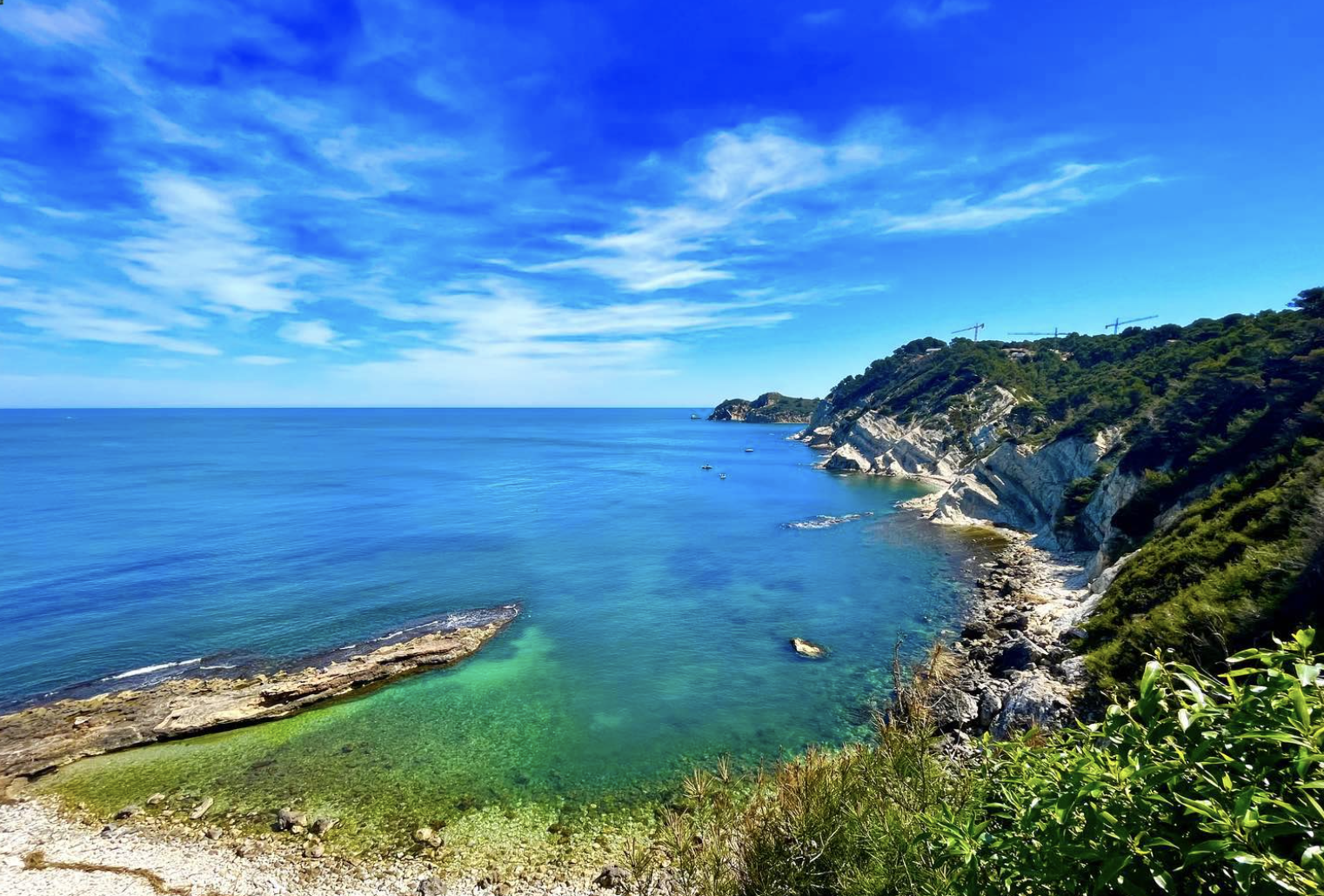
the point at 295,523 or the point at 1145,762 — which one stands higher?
the point at 1145,762

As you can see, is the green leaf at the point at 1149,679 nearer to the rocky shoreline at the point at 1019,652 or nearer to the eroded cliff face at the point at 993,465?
the rocky shoreline at the point at 1019,652

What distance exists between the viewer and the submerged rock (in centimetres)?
3005

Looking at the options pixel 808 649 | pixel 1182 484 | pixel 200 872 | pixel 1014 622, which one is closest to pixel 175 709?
pixel 200 872

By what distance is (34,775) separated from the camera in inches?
812

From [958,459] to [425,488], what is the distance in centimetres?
7630

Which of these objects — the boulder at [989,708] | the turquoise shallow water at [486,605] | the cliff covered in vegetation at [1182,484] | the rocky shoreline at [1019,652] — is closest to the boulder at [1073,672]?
the rocky shoreline at [1019,652]

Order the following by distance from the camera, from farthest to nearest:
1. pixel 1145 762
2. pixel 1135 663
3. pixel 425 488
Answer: pixel 425 488 < pixel 1135 663 < pixel 1145 762

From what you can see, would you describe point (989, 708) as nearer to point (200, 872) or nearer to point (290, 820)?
point (290, 820)

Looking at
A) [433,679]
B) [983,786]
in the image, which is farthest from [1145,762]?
[433,679]

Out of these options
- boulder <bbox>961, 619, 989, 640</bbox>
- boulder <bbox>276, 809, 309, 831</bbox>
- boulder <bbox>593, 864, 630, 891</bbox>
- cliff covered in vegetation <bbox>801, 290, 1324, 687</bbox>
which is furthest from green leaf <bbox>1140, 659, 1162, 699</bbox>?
boulder <bbox>961, 619, 989, 640</bbox>

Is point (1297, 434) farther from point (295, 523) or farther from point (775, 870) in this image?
point (295, 523)

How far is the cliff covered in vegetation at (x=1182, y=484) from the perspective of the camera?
1898 cm

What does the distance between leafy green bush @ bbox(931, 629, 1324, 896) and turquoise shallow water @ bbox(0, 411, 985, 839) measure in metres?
18.6

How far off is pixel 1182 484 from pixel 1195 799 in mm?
40994
